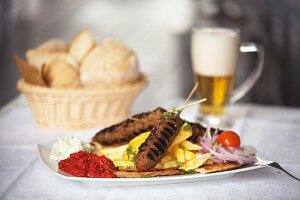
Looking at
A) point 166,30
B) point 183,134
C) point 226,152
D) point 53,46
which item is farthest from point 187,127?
point 166,30

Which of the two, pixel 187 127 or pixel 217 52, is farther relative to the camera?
pixel 217 52

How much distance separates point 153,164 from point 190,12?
7.05 m

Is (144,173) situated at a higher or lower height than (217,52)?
lower

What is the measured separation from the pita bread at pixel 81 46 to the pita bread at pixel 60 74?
10 centimetres

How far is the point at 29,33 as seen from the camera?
725 centimetres

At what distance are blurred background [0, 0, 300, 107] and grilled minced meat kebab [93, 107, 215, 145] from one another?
8.44ft

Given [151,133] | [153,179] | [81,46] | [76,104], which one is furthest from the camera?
[81,46]

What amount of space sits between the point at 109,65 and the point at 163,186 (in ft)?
2.87

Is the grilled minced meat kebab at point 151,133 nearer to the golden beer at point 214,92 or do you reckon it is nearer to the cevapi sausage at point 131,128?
the cevapi sausage at point 131,128

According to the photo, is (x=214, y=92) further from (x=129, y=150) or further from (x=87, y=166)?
(x=87, y=166)

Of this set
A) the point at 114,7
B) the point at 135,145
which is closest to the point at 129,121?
the point at 135,145

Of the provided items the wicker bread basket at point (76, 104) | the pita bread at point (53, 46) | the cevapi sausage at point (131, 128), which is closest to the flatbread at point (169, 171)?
the cevapi sausage at point (131, 128)

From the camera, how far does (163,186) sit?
5.16ft

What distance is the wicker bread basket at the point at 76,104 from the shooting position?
2.24m
